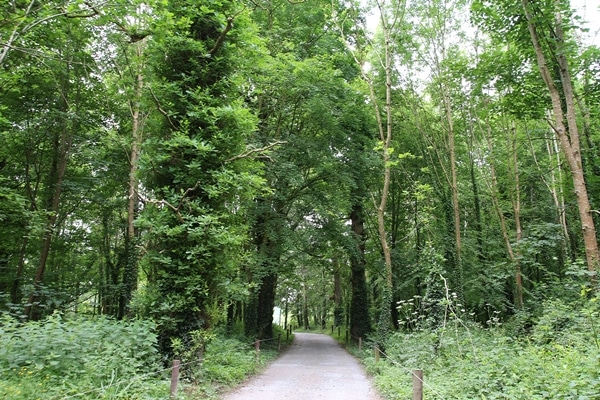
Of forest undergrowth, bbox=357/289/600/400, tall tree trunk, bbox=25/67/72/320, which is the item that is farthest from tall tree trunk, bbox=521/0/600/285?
tall tree trunk, bbox=25/67/72/320

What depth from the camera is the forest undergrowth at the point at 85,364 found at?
4836 mm

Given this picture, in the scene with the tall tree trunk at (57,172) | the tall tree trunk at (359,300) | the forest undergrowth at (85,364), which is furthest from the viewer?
the tall tree trunk at (359,300)

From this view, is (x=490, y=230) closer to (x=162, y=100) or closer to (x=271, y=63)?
(x=271, y=63)

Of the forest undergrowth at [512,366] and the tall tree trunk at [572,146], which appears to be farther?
the tall tree trunk at [572,146]

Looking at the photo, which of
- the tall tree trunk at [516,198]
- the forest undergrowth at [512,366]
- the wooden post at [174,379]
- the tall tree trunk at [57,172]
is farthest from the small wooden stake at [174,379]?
the tall tree trunk at [516,198]

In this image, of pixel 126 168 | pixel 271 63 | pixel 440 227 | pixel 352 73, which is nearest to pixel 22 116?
pixel 126 168

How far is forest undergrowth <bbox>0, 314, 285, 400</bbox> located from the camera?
4.84 meters

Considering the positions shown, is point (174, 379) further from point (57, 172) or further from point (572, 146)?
point (57, 172)

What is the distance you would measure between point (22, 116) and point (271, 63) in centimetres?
885

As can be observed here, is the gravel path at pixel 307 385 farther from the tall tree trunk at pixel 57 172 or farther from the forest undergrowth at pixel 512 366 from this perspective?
the tall tree trunk at pixel 57 172

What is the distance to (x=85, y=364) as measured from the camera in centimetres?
550

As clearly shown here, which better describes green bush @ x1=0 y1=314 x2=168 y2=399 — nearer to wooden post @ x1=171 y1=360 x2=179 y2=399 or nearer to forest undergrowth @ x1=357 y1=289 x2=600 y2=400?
wooden post @ x1=171 y1=360 x2=179 y2=399

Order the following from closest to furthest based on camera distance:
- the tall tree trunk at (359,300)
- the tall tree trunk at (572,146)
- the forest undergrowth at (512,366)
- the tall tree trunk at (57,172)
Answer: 1. the forest undergrowth at (512,366)
2. the tall tree trunk at (572,146)
3. the tall tree trunk at (57,172)
4. the tall tree trunk at (359,300)

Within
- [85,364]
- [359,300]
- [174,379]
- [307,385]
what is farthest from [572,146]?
[359,300]
